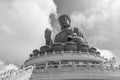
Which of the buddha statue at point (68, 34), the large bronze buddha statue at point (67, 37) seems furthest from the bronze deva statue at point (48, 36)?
the buddha statue at point (68, 34)

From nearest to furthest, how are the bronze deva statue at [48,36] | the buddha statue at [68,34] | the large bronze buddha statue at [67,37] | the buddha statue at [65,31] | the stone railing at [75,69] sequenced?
the stone railing at [75,69] < the large bronze buddha statue at [67,37] < the buddha statue at [68,34] < the buddha statue at [65,31] < the bronze deva statue at [48,36]

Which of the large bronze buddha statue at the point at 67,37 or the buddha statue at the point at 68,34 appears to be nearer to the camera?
the large bronze buddha statue at the point at 67,37

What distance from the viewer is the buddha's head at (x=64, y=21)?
32562 millimetres

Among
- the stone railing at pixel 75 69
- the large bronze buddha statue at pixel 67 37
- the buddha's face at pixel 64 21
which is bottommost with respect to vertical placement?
the stone railing at pixel 75 69

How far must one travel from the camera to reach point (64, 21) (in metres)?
32.7

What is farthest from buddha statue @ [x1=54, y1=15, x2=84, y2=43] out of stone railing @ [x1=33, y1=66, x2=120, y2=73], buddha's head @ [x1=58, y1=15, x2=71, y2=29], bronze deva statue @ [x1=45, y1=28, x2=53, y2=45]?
stone railing @ [x1=33, y1=66, x2=120, y2=73]

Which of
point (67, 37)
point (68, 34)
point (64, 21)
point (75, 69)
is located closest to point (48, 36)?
point (68, 34)

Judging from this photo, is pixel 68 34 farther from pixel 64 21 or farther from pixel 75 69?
pixel 75 69

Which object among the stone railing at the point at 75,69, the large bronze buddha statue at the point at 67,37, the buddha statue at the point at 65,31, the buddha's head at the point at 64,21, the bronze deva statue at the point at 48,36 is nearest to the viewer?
the stone railing at the point at 75,69

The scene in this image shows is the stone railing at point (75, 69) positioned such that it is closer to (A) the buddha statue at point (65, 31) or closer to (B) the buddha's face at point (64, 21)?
(A) the buddha statue at point (65, 31)

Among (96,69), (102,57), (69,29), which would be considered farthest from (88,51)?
(96,69)

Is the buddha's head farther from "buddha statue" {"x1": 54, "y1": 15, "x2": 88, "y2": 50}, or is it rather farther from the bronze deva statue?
the bronze deva statue

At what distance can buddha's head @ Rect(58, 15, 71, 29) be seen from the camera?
3256 cm

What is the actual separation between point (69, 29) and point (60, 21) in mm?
3293
